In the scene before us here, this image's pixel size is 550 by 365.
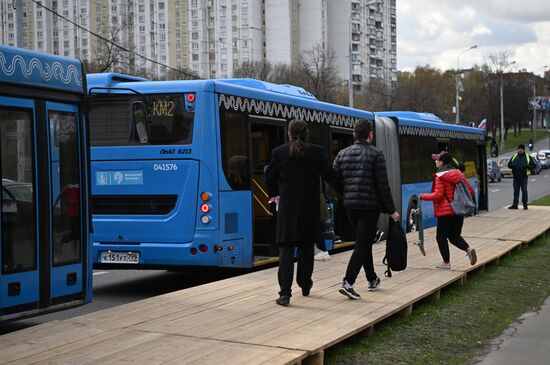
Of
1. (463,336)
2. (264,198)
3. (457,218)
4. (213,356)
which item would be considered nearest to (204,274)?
(264,198)

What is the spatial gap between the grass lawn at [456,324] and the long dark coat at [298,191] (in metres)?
1.22

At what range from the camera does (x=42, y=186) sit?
7949 mm

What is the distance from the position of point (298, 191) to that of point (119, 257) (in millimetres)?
3967

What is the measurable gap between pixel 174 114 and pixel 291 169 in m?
3.36

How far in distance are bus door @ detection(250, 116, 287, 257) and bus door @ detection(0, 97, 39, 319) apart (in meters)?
5.33

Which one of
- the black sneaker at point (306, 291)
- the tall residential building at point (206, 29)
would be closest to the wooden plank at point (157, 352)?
the black sneaker at point (306, 291)

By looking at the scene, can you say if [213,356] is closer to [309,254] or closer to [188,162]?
[309,254]

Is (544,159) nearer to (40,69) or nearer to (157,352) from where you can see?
(40,69)

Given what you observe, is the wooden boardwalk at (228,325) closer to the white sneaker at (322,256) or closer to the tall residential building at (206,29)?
the white sneaker at (322,256)

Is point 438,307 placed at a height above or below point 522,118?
below

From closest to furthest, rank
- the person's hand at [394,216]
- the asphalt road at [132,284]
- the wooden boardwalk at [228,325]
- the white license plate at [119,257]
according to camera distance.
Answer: the wooden boardwalk at [228,325] → the person's hand at [394,216] → the asphalt road at [132,284] → the white license plate at [119,257]

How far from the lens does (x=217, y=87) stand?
37.3 feet

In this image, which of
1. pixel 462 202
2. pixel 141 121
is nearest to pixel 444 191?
pixel 462 202

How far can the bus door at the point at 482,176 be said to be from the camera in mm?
27750
